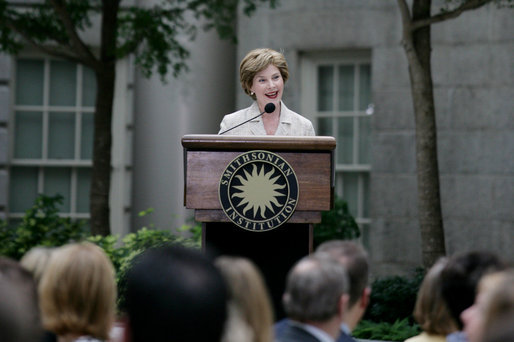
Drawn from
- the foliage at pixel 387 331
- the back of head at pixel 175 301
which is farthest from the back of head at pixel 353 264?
the foliage at pixel 387 331

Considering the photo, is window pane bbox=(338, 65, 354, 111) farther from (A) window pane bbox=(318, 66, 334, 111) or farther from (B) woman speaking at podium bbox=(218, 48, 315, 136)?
(B) woman speaking at podium bbox=(218, 48, 315, 136)

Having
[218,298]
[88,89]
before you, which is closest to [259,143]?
[218,298]

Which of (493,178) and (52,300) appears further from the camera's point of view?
(493,178)

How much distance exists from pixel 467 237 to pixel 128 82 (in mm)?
4518

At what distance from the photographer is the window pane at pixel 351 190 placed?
38.6ft

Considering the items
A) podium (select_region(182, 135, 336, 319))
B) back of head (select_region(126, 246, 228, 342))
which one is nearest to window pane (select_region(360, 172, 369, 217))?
podium (select_region(182, 135, 336, 319))

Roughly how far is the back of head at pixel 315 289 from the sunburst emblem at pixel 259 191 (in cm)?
233

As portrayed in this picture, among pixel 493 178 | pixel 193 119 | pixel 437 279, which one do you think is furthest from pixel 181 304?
pixel 193 119

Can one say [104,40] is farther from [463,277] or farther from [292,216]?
[463,277]

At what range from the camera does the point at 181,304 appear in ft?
7.72

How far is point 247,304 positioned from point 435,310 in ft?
3.86

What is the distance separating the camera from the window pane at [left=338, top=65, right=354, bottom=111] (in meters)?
11.7

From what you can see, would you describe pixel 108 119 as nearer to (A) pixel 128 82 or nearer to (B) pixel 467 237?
(A) pixel 128 82

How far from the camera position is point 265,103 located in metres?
6.03
